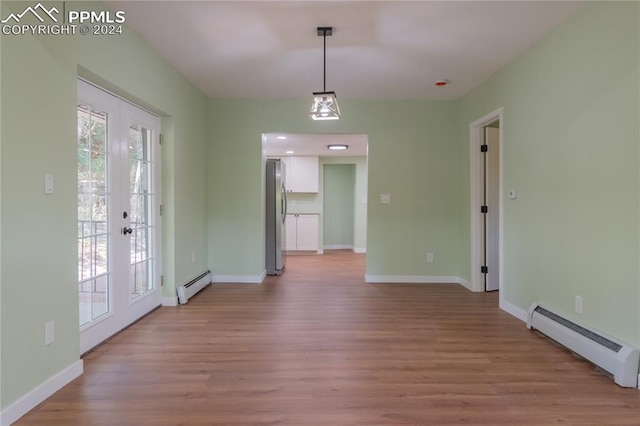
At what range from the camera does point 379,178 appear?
484 cm

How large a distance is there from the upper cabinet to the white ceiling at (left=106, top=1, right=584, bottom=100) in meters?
3.77

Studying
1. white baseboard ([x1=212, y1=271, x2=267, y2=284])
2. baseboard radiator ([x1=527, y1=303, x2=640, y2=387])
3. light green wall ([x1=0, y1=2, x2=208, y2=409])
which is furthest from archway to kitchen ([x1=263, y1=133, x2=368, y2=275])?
baseboard radiator ([x1=527, y1=303, x2=640, y2=387])

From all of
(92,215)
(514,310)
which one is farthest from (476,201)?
(92,215)

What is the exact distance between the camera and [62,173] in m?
2.06

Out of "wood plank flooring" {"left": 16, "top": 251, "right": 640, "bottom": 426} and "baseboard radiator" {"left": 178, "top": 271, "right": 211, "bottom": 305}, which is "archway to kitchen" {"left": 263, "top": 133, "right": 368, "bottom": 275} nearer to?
"baseboard radiator" {"left": 178, "top": 271, "right": 211, "bottom": 305}

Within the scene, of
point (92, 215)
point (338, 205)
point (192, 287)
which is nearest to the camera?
point (92, 215)

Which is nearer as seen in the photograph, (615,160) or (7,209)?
(7,209)

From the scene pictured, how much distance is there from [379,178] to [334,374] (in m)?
3.07

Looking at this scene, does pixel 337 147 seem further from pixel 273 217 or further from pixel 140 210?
pixel 140 210

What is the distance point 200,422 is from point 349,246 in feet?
23.7

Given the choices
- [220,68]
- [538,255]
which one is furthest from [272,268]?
[538,255]

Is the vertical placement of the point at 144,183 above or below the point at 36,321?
above

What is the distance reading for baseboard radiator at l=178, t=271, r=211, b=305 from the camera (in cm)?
379

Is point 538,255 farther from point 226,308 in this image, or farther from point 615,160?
point 226,308
